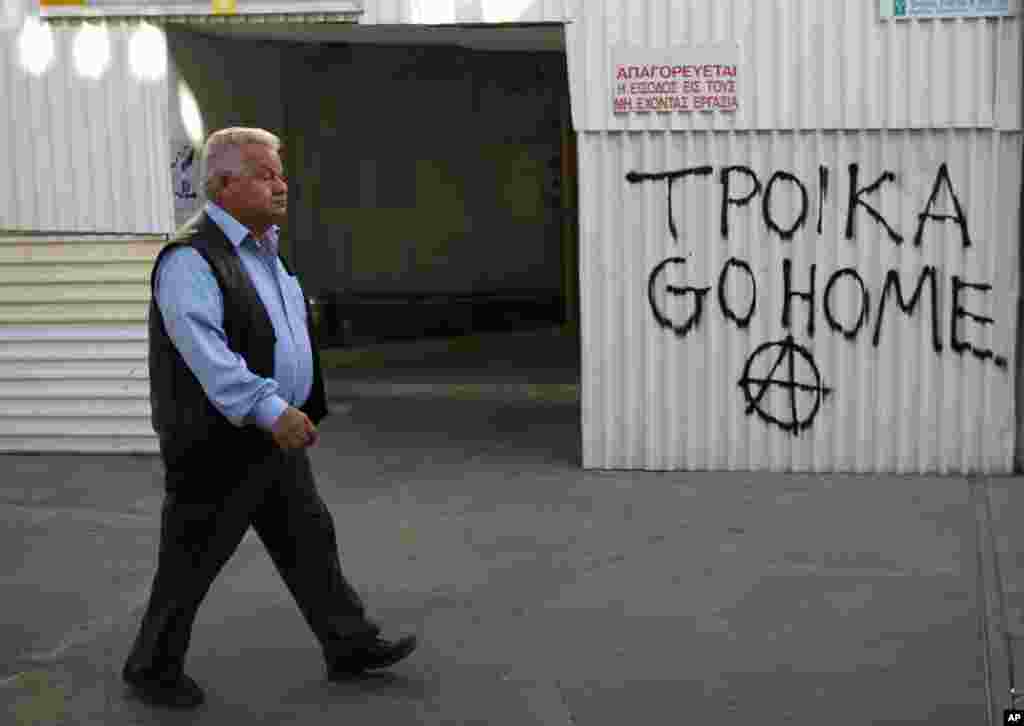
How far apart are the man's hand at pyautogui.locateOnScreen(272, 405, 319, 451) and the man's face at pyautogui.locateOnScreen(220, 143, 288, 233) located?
685 millimetres

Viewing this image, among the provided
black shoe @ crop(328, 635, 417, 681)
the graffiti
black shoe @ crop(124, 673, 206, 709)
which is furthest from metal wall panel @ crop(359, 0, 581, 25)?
black shoe @ crop(124, 673, 206, 709)

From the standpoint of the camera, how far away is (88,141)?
27.7ft

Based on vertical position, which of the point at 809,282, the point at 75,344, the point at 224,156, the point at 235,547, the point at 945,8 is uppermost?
the point at 945,8

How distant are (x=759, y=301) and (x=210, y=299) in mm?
3956

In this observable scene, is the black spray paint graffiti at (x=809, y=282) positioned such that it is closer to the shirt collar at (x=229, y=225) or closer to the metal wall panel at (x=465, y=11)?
the metal wall panel at (x=465, y=11)

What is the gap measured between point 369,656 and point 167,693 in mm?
661

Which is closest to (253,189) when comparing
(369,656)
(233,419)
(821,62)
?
(233,419)

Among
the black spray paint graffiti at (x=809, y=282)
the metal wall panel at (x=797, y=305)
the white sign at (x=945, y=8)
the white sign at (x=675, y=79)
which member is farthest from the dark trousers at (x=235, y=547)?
the white sign at (x=945, y=8)

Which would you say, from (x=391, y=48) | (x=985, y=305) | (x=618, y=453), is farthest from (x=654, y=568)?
(x=391, y=48)

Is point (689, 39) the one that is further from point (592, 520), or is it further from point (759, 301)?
point (592, 520)

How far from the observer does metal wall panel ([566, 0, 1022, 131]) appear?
7.48 metres

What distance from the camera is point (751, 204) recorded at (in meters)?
7.85

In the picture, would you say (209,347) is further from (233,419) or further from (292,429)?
(292,429)

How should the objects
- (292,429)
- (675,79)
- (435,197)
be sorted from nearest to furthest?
(292,429)
(675,79)
(435,197)
